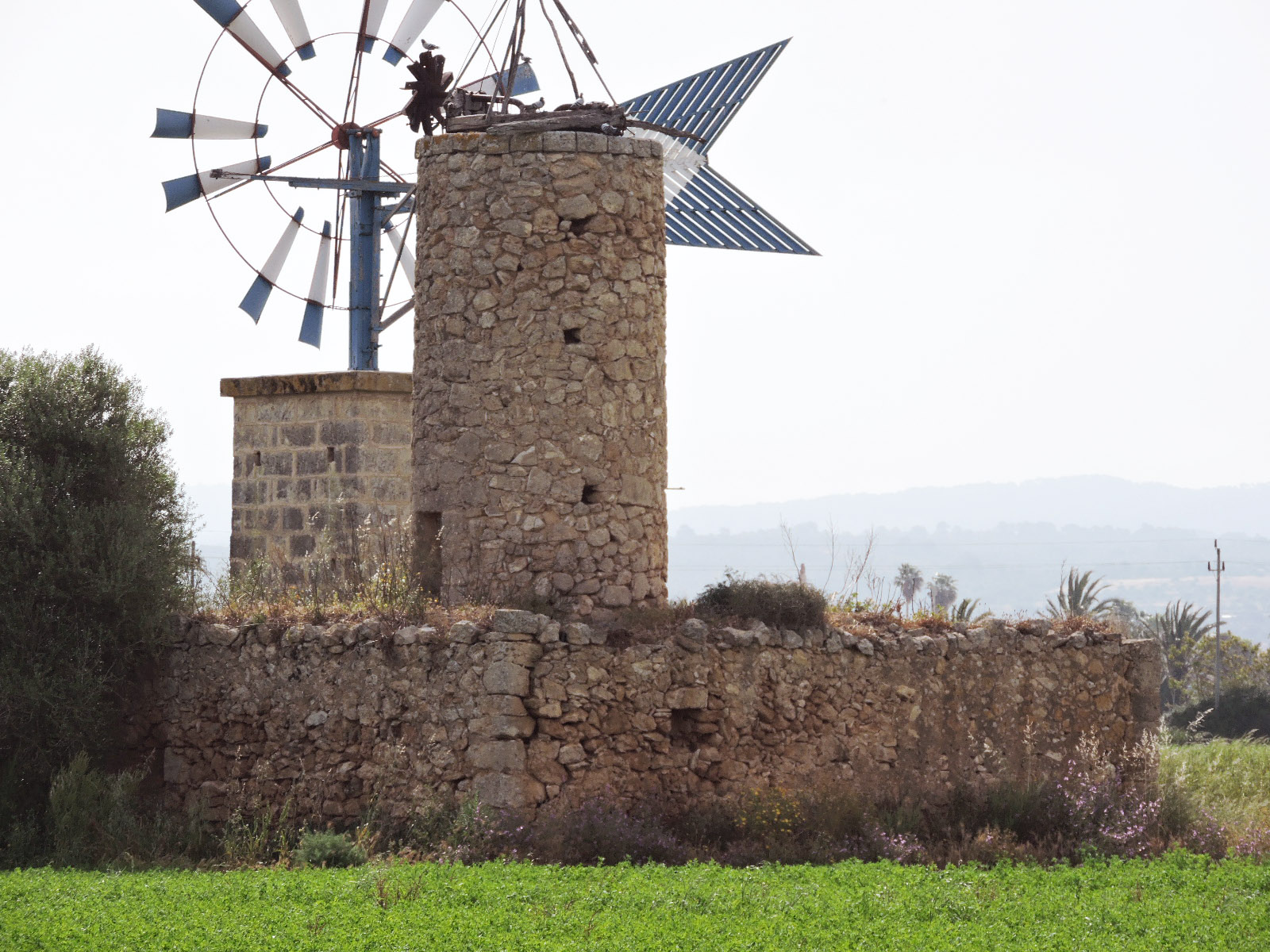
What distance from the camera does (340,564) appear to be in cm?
1452

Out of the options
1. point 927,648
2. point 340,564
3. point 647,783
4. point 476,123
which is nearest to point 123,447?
point 340,564

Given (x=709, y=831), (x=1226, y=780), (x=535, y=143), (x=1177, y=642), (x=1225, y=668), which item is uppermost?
(x=535, y=143)

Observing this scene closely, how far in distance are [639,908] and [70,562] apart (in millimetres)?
5567

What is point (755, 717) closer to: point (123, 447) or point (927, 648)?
point (927, 648)

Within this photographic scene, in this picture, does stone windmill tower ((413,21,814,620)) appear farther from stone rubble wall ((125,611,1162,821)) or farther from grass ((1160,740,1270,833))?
grass ((1160,740,1270,833))

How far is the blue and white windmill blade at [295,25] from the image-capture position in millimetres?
18906

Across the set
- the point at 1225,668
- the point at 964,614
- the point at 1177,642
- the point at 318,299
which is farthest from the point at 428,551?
the point at 1177,642

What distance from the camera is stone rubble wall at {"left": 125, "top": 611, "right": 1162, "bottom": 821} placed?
405 inches

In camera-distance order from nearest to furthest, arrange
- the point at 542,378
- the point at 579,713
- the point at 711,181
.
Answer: the point at 579,713 → the point at 542,378 → the point at 711,181

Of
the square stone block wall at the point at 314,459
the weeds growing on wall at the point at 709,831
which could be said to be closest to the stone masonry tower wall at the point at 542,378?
the weeds growing on wall at the point at 709,831

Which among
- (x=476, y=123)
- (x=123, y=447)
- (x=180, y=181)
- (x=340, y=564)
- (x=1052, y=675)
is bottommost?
(x=1052, y=675)

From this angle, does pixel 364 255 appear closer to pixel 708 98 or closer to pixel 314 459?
pixel 314 459

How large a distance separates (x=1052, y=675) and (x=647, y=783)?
3933mm

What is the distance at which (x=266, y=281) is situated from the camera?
65.4 feet
